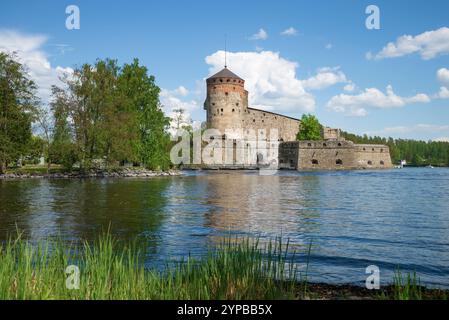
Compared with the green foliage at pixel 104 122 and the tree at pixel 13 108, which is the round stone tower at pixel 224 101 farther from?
the tree at pixel 13 108

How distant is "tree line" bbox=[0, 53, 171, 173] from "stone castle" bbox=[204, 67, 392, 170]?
1112 inches

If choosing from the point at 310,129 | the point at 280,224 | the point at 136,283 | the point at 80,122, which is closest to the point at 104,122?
the point at 80,122

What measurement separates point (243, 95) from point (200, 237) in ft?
219

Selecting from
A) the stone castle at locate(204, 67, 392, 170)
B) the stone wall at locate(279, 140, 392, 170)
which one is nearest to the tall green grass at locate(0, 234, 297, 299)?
the stone castle at locate(204, 67, 392, 170)

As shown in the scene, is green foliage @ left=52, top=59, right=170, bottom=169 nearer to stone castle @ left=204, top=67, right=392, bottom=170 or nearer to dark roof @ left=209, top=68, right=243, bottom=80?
Answer: stone castle @ left=204, top=67, right=392, bottom=170

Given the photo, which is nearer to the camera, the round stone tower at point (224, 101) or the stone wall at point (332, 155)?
the stone wall at point (332, 155)

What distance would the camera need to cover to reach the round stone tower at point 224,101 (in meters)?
73.1

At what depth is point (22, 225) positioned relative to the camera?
1170 cm

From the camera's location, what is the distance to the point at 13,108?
35438 mm

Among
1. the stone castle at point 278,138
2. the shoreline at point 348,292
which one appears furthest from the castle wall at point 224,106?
the shoreline at point 348,292

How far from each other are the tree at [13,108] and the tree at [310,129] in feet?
154
